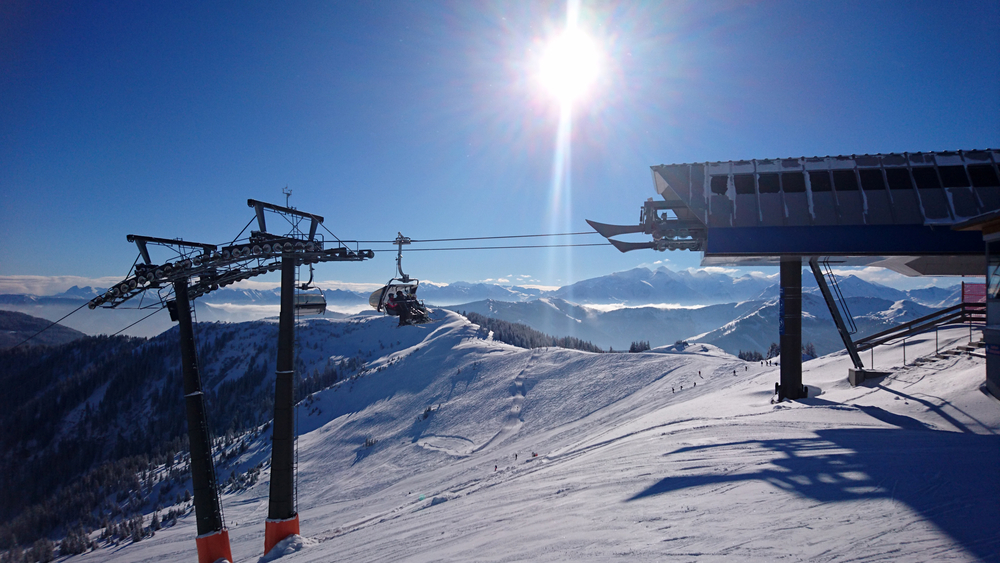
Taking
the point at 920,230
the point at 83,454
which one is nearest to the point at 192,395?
the point at 920,230

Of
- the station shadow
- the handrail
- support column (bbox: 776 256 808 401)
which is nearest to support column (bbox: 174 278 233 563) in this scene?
the station shadow

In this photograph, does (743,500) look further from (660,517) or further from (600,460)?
(600,460)

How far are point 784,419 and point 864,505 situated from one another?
738cm

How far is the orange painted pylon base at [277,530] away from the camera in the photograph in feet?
43.4

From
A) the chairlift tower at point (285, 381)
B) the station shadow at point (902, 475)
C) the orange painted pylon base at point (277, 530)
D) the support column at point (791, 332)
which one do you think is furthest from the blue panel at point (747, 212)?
the orange painted pylon base at point (277, 530)

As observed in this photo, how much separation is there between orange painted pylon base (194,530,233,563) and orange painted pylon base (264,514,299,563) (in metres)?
1.62

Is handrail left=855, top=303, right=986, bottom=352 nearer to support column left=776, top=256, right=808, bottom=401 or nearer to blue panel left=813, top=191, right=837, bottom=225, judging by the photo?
support column left=776, top=256, right=808, bottom=401

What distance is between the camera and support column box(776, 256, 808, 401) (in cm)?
1809

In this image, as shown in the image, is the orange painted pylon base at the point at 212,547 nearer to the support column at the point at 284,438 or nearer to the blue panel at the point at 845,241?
the support column at the point at 284,438

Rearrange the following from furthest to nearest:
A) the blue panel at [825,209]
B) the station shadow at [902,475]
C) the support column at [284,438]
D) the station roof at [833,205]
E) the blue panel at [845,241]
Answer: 1. the blue panel at [825,209]
2. the station roof at [833,205]
3. the blue panel at [845,241]
4. the support column at [284,438]
5. the station shadow at [902,475]

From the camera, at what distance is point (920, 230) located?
619 inches

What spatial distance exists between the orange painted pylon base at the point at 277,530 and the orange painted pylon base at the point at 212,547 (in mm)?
1620

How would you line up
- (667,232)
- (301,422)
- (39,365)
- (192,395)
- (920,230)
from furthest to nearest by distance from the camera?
(39,365) < (301,422) < (667,232) < (920,230) < (192,395)

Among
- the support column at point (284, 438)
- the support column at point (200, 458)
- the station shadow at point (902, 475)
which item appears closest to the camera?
the station shadow at point (902, 475)
